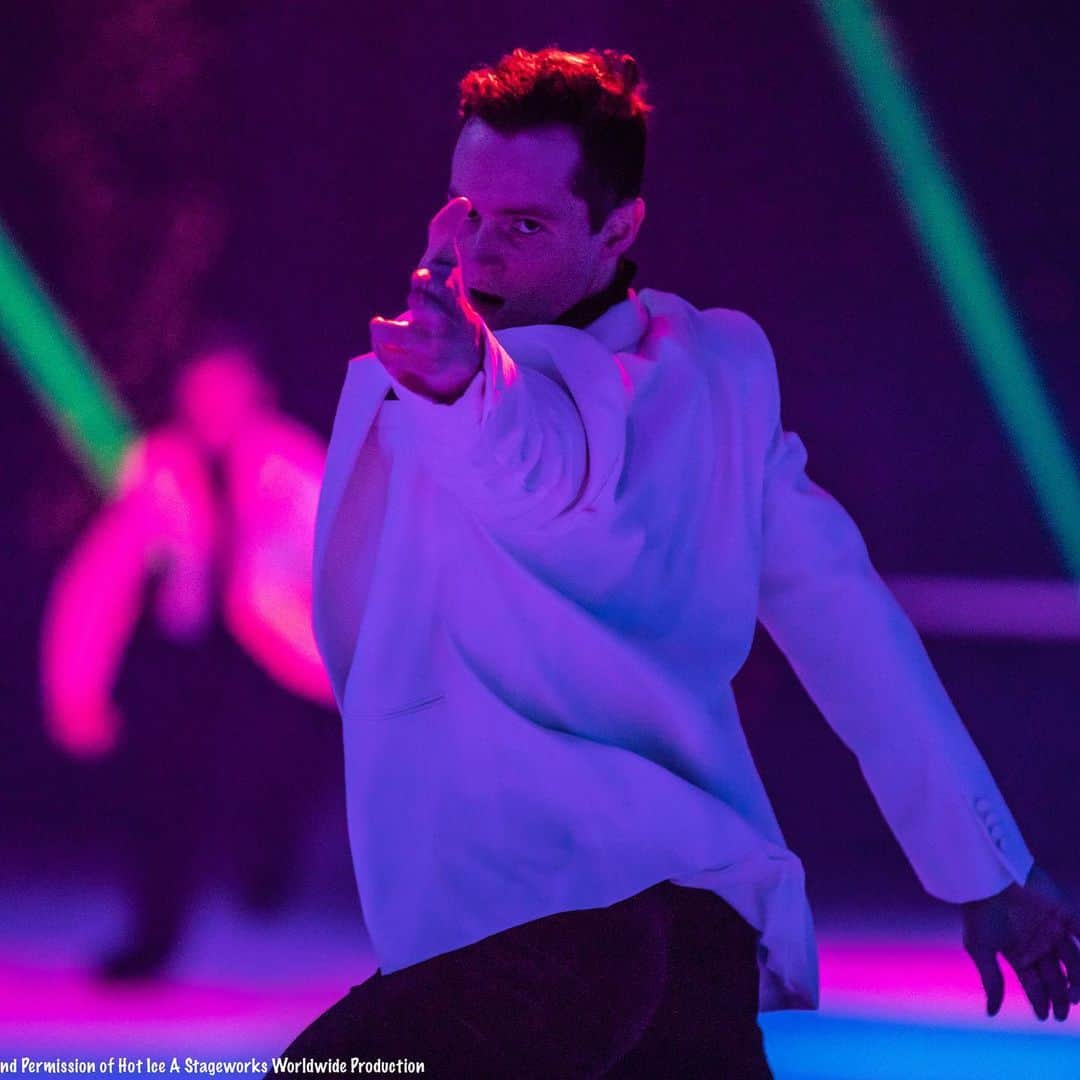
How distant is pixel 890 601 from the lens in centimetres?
126

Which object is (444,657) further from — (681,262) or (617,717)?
(681,262)

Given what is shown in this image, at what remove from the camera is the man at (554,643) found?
37.7 inches

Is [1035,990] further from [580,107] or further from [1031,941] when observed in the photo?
[580,107]

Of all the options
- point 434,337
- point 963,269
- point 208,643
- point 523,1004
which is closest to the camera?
point 434,337

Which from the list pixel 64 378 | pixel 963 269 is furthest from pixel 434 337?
pixel 64 378

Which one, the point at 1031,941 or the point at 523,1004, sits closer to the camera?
the point at 523,1004

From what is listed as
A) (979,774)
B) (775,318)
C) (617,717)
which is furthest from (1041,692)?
(617,717)

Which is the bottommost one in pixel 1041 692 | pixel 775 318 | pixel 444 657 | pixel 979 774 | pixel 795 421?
pixel 979 774

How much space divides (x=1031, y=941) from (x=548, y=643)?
0.54 meters

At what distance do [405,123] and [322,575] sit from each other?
5.76ft

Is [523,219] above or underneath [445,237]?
above

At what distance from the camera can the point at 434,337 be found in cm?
82

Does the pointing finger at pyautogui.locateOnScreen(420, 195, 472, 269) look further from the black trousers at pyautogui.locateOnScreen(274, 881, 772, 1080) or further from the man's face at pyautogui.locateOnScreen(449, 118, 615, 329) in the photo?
the black trousers at pyautogui.locateOnScreen(274, 881, 772, 1080)

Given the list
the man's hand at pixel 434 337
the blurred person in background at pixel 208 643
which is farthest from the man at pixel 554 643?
→ the blurred person in background at pixel 208 643
